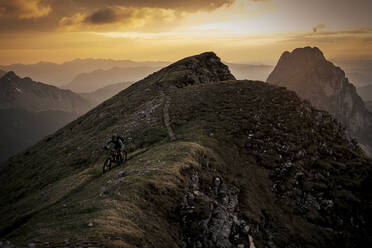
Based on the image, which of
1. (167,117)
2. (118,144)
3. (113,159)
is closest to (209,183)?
(118,144)

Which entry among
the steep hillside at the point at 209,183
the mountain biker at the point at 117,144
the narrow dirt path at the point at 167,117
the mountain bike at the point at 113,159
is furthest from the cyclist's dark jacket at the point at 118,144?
the narrow dirt path at the point at 167,117

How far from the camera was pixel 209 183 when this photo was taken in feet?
77.4

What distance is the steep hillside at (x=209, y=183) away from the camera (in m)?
15.9

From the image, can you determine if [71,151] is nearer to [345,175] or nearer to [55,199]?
[55,199]


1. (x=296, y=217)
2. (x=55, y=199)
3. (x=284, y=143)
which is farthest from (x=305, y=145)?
(x=55, y=199)

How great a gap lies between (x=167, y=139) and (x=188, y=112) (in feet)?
35.6

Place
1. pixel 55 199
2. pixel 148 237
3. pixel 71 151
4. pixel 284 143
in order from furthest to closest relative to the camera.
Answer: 1. pixel 71 151
2. pixel 284 143
3. pixel 55 199
4. pixel 148 237

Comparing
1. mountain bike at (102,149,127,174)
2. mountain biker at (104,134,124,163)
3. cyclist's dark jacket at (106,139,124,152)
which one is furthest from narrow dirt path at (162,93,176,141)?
cyclist's dark jacket at (106,139,124,152)

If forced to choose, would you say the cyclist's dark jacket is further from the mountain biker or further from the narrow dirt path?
the narrow dirt path

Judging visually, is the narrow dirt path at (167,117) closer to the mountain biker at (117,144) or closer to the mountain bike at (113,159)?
the mountain bike at (113,159)

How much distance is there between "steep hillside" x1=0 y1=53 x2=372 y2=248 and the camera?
15906mm

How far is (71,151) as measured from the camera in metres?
47.8

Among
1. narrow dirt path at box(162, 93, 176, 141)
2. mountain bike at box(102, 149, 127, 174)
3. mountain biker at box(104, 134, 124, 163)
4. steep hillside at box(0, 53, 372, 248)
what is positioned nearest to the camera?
steep hillside at box(0, 53, 372, 248)

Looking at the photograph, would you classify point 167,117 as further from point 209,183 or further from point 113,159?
point 209,183
